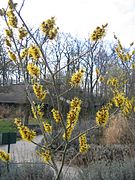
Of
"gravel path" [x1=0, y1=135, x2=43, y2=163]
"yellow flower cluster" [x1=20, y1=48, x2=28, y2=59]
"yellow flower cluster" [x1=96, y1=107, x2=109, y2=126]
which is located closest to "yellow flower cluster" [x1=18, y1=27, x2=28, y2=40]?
"yellow flower cluster" [x1=20, y1=48, x2=28, y2=59]

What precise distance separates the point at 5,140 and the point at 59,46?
2349cm

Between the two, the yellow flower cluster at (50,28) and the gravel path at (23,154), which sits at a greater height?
the yellow flower cluster at (50,28)

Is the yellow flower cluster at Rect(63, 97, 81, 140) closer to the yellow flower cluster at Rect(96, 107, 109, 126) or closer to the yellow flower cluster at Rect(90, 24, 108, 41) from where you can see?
the yellow flower cluster at Rect(96, 107, 109, 126)

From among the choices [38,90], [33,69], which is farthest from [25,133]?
[33,69]

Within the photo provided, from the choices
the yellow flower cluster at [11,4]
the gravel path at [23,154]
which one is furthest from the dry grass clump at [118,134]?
the yellow flower cluster at [11,4]

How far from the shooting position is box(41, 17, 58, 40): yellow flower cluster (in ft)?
9.36

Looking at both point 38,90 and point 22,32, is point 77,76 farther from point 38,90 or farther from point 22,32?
point 22,32

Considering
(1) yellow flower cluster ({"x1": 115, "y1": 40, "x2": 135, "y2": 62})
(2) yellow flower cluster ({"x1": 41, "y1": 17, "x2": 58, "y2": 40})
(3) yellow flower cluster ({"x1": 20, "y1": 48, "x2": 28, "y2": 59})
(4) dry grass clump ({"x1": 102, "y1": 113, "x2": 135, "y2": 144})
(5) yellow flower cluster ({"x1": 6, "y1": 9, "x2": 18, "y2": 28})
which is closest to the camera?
(2) yellow flower cluster ({"x1": 41, "y1": 17, "x2": 58, "y2": 40})

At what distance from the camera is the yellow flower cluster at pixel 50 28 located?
2852mm

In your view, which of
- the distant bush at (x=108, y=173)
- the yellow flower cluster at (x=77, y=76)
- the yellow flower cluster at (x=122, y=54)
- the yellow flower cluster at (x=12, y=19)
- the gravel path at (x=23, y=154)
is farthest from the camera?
the gravel path at (x=23, y=154)

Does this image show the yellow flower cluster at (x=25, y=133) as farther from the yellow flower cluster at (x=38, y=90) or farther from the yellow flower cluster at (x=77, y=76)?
the yellow flower cluster at (x=77, y=76)

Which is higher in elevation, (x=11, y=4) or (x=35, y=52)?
Result: (x=11, y=4)

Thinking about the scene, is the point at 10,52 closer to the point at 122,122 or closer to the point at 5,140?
the point at 5,140

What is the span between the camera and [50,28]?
114 inches
